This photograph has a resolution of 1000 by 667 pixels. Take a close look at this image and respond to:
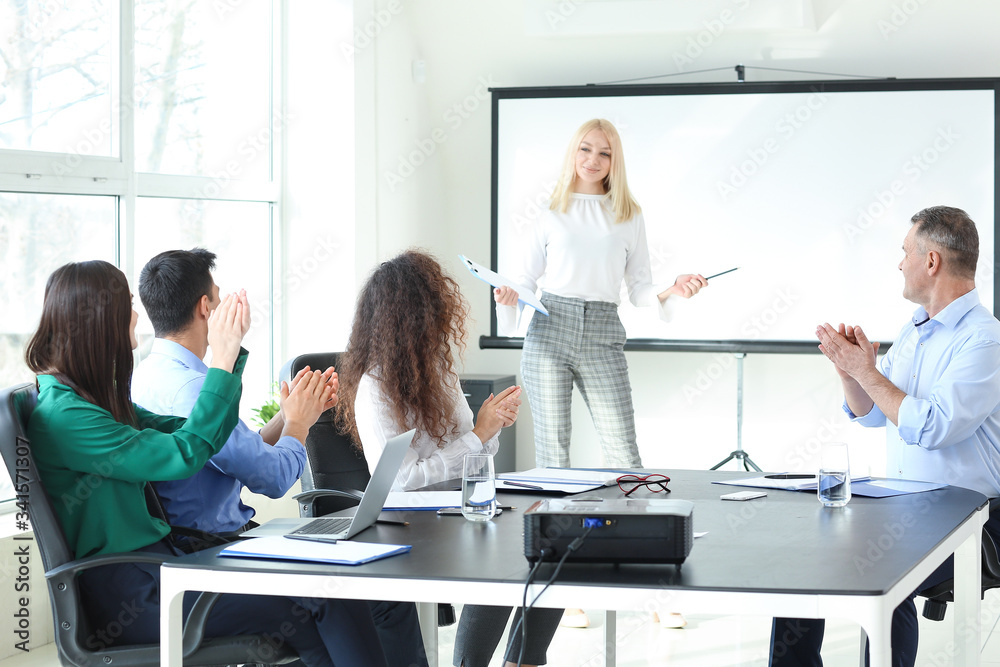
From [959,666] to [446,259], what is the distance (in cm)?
368

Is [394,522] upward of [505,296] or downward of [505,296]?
downward

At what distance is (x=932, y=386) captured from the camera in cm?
254

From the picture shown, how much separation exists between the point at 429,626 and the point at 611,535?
92 centimetres

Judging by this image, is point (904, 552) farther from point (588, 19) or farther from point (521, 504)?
point (588, 19)

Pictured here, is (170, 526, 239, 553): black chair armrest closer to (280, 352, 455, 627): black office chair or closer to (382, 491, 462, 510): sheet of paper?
(382, 491, 462, 510): sheet of paper

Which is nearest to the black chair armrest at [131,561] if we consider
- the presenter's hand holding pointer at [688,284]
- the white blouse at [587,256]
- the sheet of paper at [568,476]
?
the sheet of paper at [568,476]

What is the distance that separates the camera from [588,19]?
15.9 feet

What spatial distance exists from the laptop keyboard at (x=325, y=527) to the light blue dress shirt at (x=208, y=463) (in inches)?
13.0

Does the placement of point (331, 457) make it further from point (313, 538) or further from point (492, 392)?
point (492, 392)

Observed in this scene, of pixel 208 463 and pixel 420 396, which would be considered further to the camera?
pixel 420 396
